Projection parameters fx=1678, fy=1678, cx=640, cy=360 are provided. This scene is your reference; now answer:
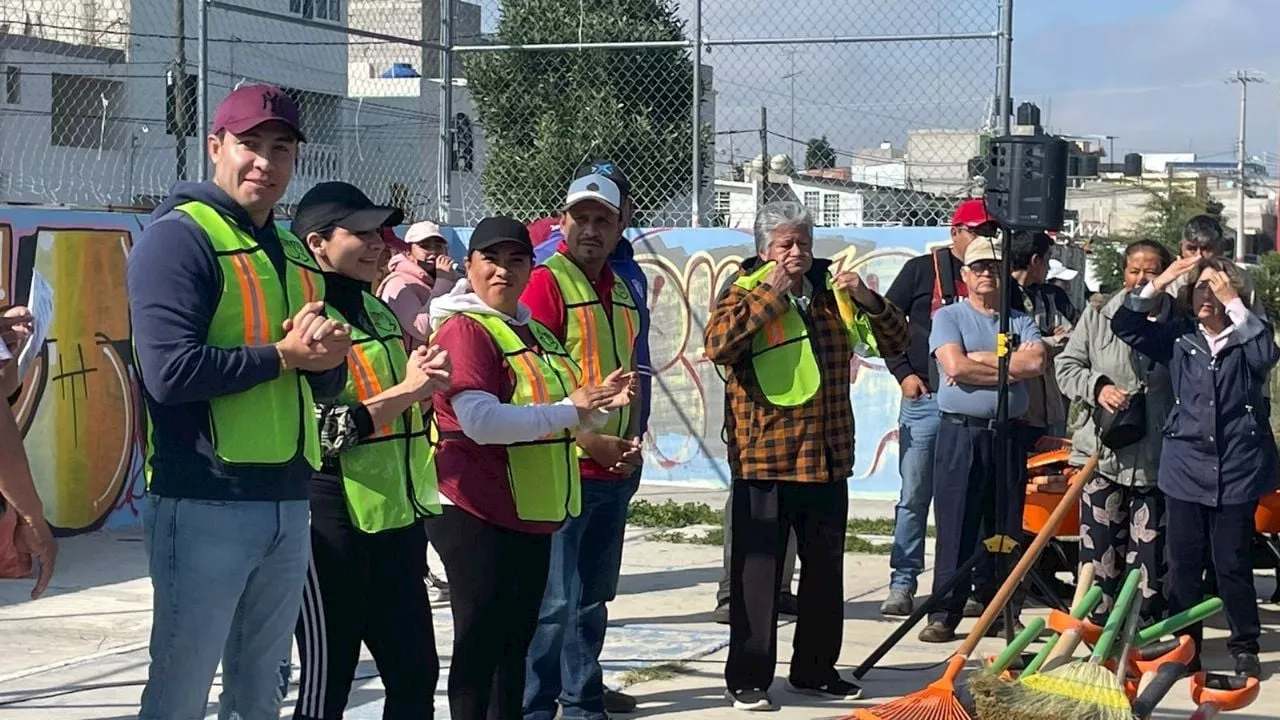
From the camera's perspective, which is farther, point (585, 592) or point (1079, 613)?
point (585, 592)

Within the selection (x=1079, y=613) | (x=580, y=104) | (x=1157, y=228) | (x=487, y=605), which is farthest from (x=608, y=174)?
(x=1157, y=228)

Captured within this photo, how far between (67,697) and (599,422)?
8.89 ft

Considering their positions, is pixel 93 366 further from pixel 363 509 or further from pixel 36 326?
pixel 36 326

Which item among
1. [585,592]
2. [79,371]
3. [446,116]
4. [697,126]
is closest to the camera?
[585,592]

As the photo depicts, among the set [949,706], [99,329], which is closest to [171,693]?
[949,706]

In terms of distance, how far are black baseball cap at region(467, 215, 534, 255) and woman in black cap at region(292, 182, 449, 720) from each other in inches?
20.1

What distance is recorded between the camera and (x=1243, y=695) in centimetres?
580

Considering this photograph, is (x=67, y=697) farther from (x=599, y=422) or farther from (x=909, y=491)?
(x=909, y=491)

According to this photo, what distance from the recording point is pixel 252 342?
417 centimetres

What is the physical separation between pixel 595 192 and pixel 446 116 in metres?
7.41

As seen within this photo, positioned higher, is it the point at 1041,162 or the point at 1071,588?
the point at 1041,162

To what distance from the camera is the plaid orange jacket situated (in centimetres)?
680

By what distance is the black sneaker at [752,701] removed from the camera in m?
6.83

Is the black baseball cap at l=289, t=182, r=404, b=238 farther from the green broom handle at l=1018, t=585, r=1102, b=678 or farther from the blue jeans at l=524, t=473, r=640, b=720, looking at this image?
the green broom handle at l=1018, t=585, r=1102, b=678
